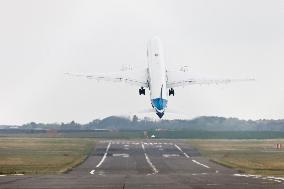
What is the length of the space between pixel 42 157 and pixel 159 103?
24.7 m

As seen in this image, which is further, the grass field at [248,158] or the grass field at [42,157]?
the grass field at [248,158]

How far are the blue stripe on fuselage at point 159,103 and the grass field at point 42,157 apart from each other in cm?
1491

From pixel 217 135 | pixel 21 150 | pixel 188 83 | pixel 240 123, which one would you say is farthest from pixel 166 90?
pixel 240 123

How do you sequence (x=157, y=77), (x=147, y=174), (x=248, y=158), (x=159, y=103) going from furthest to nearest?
1. (x=248, y=158)
2. (x=157, y=77)
3. (x=159, y=103)
4. (x=147, y=174)

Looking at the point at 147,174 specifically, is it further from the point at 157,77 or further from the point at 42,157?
the point at 42,157

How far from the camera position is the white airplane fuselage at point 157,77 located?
3749 inches

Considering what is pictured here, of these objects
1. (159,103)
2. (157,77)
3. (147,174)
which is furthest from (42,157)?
(147,174)

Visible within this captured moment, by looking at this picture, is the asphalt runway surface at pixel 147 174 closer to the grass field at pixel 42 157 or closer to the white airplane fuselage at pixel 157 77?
the grass field at pixel 42 157

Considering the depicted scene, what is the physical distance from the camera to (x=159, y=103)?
9500cm

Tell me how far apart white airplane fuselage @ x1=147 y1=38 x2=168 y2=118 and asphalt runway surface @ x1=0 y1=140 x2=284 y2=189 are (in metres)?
9.09

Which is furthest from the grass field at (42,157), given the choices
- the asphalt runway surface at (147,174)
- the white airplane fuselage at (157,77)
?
the white airplane fuselage at (157,77)

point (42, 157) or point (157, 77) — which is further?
point (42, 157)

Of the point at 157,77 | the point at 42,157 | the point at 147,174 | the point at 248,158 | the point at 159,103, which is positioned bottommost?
the point at 147,174

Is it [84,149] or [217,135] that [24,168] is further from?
[217,135]
